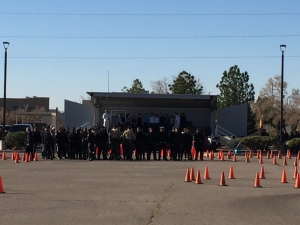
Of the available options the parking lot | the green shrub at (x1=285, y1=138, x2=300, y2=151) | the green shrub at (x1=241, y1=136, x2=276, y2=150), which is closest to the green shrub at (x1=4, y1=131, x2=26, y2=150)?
the green shrub at (x1=241, y1=136, x2=276, y2=150)

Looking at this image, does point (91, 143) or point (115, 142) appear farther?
point (115, 142)

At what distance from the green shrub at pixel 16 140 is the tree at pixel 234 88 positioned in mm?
45498

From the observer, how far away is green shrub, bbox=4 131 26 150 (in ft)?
118

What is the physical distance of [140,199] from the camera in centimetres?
1340

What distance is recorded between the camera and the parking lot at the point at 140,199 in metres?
10.9

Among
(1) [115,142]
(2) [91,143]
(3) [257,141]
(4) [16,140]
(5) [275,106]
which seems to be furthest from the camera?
(5) [275,106]

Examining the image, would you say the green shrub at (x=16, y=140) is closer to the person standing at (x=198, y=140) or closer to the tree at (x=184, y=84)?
the person standing at (x=198, y=140)

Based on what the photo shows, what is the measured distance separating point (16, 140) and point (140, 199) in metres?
24.3

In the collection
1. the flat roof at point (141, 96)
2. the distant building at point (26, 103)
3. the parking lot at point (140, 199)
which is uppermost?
the distant building at point (26, 103)

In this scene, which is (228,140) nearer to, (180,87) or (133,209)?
(133,209)

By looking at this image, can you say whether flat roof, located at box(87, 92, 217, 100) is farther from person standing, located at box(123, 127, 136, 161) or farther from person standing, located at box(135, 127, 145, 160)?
person standing, located at box(123, 127, 136, 161)

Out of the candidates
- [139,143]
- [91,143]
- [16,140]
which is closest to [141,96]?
[16,140]

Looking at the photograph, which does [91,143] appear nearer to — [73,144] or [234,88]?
[73,144]

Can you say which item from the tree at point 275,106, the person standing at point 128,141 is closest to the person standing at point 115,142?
the person standing at point 128,141
